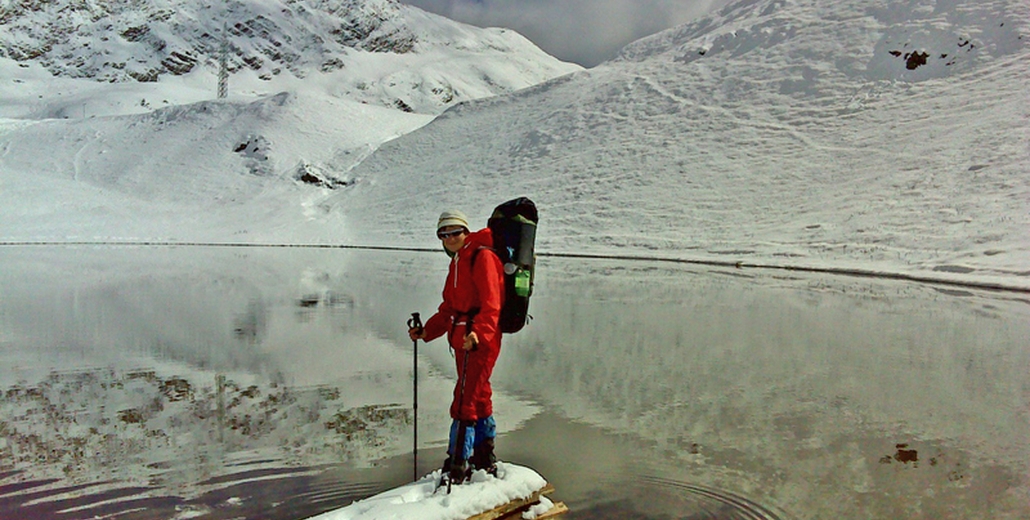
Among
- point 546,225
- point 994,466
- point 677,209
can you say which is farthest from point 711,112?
point 994,466

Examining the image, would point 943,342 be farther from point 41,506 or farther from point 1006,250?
point 1006,250

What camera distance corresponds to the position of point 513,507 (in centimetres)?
476

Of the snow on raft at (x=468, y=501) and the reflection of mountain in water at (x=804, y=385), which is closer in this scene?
the snow on raft at (x=468, y=501)

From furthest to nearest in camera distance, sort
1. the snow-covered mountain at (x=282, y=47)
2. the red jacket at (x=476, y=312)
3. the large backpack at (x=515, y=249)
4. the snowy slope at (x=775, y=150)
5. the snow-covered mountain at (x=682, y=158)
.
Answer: the snow-covered mountain at (x=282, y=47), the snow-covered mountain at (x=682, y=158), the snowy slope at (x=775, y=150), the large backpack at (x=515, y=249), the red jacket at (x=476, y=312)

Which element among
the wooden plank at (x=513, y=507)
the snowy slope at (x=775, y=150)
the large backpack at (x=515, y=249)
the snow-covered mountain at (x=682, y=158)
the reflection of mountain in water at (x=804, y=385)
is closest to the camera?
the wooden plank at (x=513, y=507)

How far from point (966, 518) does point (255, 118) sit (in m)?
68.1

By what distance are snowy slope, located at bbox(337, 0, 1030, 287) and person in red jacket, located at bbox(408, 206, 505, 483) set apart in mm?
22342

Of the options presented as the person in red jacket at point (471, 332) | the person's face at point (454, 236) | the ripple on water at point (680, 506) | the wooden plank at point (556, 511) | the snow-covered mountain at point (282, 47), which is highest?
the snow-covered mountain at point (282, 47)

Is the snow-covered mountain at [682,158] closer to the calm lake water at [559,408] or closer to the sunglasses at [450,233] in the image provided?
the calm lake water at [559,408]

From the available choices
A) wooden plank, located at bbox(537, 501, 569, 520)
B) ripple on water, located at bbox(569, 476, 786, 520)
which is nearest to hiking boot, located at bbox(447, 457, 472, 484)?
wooden plank, located at bbox(537, 501, 569, 520)

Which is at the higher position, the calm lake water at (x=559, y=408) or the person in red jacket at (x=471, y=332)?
the person in red jacket at (x=471, y=332)

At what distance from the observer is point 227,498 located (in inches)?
205

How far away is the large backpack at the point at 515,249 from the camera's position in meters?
4.82

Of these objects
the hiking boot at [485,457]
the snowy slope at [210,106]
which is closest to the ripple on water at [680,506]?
the hiking boot at [485,457]
